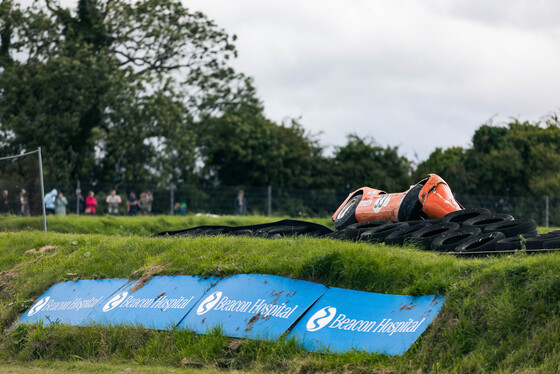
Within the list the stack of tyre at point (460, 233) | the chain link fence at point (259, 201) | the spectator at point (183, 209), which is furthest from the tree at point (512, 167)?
the stack of tyre at point (460, 233)

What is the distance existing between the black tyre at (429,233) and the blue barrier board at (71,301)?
4469mm

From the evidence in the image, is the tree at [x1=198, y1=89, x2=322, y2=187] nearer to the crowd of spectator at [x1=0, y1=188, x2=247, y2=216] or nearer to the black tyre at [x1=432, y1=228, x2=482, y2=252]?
the crowd of spectator at [x1=0, y1=188, x2=247, y2=216]

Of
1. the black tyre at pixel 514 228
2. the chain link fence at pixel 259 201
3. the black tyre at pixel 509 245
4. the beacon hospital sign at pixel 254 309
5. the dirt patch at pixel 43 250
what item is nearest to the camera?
the beacon hospital sign at pixel 254 309

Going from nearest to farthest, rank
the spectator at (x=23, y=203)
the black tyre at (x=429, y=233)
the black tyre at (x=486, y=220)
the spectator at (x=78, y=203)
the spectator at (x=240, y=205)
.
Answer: the black tyre at (x=429, y=233) < the black tyre at (x=486, y=220) < the spectator at (x=23, y=203) < the spectator at (x=78, y=203) < the spectator at (x=240, y=205)

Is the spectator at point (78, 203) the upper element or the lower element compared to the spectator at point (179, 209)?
upper

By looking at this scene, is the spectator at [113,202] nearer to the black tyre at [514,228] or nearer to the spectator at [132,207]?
the spectator at [132,207]

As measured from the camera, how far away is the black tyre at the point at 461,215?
11859mm

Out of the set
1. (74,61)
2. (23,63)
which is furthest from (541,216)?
(23,63)

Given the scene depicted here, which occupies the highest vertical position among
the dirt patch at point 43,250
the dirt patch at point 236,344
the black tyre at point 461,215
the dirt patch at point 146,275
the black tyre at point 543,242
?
the black tyre at point 461,215

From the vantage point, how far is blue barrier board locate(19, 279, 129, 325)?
11032mm

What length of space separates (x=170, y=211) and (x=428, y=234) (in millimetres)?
22852

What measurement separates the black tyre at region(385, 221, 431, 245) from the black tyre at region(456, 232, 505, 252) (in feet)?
3.12

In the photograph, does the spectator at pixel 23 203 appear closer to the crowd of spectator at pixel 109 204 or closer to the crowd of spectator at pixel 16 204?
the crowd of spectator at pixel 16 204

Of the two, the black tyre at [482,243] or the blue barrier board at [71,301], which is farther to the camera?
the blue barrier board at [71,301]
